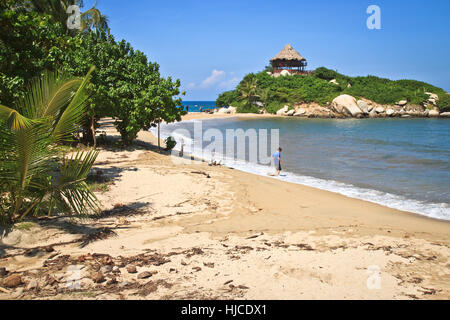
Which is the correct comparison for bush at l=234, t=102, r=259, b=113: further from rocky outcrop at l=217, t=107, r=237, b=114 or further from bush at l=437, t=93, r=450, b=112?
bush at l=437, t=93, r=450, b=112

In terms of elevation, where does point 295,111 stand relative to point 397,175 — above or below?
above

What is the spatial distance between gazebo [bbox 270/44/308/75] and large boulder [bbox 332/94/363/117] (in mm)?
17160

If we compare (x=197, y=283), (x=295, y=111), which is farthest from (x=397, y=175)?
(x=295, y=111)

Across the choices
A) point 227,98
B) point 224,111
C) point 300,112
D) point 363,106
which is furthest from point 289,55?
point 363,106

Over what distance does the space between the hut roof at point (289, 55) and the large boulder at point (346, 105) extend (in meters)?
18.1

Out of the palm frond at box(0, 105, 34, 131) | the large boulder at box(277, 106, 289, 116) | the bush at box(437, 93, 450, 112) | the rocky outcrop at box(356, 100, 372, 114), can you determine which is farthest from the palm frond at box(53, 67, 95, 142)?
the bush at box(437, 93, 450, 112)

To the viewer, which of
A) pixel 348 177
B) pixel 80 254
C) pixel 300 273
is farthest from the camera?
pixel 348 177

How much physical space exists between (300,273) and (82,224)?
4364 mm

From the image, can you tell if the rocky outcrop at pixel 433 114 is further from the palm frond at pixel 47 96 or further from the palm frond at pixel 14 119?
the palm frond at pixel 14 119

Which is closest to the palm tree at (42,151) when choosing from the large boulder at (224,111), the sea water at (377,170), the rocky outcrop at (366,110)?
the sea water at (377,170)

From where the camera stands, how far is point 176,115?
17.2 metres

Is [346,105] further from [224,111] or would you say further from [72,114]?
[72,114]

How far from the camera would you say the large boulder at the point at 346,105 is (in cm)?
6050
